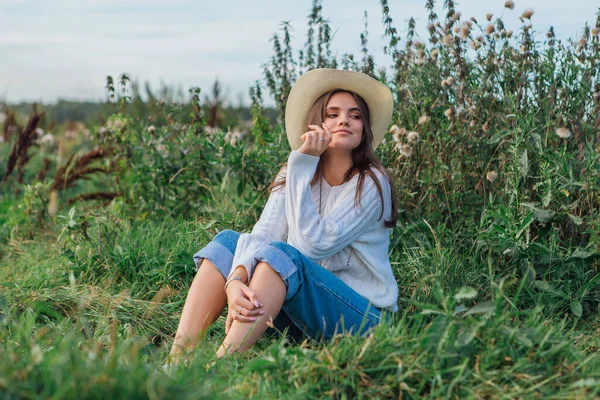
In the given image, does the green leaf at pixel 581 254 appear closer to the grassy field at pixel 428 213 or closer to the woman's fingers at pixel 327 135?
the grassy field at pixel 428 213

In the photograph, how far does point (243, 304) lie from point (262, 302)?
7cm

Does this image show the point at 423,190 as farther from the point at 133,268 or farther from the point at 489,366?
the point at 489,366

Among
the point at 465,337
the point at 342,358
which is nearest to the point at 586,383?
the point at 465,337

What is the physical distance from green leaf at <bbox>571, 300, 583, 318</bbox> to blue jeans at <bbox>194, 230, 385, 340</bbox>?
90 cm

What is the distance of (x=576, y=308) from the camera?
3.03 metres

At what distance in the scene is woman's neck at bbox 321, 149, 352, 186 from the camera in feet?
9.80

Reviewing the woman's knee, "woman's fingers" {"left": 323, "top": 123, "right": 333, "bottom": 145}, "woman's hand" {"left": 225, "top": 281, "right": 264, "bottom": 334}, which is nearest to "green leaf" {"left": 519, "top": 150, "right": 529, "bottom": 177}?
"woman's fingers" {"left": 323, "top": 123, "right": 333, "bottom": 145}

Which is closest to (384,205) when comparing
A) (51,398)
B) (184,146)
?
(51,398)

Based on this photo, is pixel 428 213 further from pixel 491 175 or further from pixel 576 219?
pixel 576 219

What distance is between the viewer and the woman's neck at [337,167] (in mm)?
2986

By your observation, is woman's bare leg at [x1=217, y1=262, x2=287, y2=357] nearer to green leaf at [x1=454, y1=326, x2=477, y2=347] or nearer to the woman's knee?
the woman's knee

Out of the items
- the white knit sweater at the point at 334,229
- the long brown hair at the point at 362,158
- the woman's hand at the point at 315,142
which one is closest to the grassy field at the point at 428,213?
the white knit sweater at the point at 334,229

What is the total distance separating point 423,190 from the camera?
3734 millimetres

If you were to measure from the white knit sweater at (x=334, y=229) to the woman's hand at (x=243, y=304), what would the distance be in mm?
96
